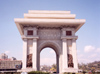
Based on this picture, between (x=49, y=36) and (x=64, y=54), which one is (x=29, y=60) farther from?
Result: (x=64, y=54)

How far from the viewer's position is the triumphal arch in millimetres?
26547

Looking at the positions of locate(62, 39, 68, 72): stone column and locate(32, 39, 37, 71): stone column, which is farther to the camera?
locate(62, 39, 68, 72): stone column

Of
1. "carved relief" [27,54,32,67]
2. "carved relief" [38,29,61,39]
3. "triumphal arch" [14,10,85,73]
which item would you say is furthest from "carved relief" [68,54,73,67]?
"carved relief" [27,54,32,67]

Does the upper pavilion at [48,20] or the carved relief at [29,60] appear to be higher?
the upper pavilion at [48,20]

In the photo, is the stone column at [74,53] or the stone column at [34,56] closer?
the stone column at [34,56]

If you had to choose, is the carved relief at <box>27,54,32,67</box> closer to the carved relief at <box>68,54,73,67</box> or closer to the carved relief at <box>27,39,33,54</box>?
the carved relief at <box>27,39,33,54</box>

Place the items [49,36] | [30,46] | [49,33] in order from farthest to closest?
[49,33] < [49,36] < [30,46]

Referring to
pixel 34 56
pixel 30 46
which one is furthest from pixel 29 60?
pixel 30 46

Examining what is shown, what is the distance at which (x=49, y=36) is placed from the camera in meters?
29.1

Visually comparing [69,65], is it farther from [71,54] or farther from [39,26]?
[39,26]

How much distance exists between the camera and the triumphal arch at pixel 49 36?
26547mm

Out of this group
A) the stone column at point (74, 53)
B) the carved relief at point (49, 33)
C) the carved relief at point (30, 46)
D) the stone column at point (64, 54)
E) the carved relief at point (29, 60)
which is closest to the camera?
the carved relief at point (29, 60)

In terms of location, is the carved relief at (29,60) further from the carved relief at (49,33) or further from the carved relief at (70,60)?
the carved relief at (70,60)

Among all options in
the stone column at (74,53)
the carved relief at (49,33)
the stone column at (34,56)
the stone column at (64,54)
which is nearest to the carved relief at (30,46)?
the stone column at (34,56)
